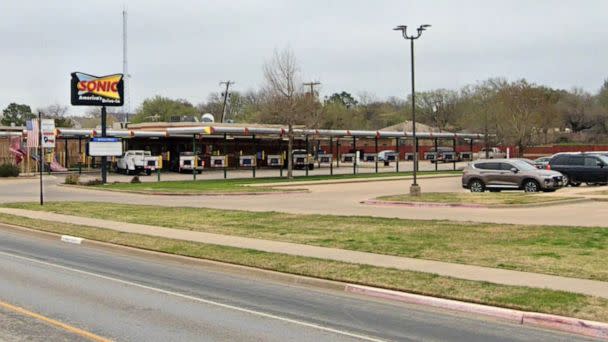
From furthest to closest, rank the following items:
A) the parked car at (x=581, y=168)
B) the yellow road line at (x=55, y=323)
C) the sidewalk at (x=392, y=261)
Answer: the parked car at (x=581, y=168) → the sidewalk at (x=392, y=261) → the yellow road line at (x=55, y=323)

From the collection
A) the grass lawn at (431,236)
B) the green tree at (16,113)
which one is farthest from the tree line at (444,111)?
the grass lawn at (431,236)

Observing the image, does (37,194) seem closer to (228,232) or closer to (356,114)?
(228,232)

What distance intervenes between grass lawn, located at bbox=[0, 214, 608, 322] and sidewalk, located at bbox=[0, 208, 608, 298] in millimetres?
A: 415

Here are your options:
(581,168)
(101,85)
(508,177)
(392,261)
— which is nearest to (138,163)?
(101,85)

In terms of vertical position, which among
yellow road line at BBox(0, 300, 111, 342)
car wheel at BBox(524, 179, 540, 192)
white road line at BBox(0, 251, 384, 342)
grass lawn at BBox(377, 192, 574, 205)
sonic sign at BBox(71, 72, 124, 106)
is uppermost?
sonic sign at BBox(71, 72, 124, 106)

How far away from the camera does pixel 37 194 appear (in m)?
35.4

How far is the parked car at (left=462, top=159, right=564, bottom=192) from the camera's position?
95.0 ft

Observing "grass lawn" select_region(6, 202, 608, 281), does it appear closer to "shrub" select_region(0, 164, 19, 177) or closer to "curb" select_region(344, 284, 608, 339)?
"curb" select_region(344, 284, 608, 339)

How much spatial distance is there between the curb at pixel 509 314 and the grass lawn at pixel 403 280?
0.19 meters

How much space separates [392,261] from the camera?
12.5 metres

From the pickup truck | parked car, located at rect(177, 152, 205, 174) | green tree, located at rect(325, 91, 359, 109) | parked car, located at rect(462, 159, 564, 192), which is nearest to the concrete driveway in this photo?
parked car, located at rect(462, 159, 564, 192)

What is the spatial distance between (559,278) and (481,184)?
20.4 meters

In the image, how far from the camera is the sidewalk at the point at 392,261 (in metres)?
10.1

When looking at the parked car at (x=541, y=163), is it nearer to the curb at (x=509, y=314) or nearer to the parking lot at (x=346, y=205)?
the parking lot at (x=346, y=205)
